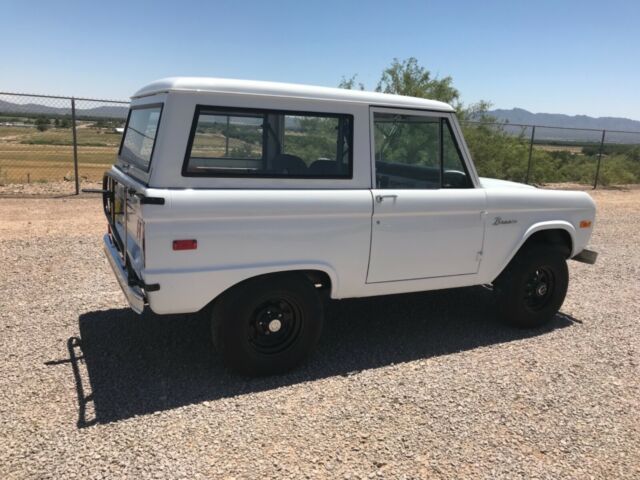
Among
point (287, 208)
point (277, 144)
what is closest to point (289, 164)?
point (277, 144)

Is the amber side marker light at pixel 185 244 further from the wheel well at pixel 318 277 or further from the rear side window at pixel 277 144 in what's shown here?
the wheel well at pixel 318 277

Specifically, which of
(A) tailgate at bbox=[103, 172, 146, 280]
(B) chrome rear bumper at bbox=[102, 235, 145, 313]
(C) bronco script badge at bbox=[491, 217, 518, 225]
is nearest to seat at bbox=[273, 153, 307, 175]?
(A) tailgate at bbox=[103, 172, 146, 280]

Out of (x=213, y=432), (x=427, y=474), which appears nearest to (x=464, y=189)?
(x=427, y=474)

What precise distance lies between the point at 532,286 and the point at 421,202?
166 cm

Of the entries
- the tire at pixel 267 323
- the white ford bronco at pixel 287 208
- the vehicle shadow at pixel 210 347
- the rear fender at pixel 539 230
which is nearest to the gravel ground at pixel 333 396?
the vehicle shadow at pixel 210 347

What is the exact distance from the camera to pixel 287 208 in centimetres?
354

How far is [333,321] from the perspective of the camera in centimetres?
499

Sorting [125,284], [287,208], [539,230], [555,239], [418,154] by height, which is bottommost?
[125,284]

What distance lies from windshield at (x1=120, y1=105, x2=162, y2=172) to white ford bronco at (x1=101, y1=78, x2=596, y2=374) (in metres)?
0.02

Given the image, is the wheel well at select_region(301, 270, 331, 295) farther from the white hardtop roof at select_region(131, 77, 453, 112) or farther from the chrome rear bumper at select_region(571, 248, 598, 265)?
the chrome rear bumper at select_region(571, 248, 598, 265)

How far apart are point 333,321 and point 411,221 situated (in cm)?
143

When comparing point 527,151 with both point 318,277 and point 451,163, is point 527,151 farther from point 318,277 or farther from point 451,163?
point 318,277

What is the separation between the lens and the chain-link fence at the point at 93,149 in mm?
10719

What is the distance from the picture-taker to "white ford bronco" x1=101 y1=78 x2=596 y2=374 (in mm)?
3312
